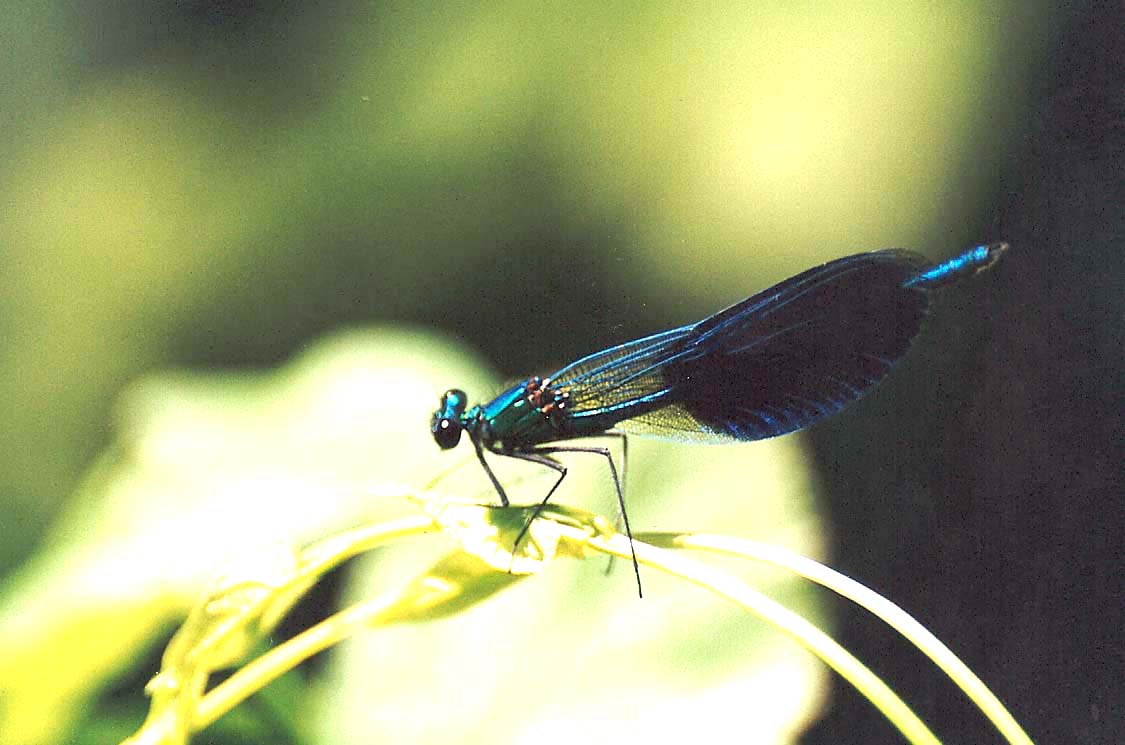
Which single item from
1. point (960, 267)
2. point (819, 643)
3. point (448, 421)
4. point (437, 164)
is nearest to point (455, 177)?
point (437, 164)

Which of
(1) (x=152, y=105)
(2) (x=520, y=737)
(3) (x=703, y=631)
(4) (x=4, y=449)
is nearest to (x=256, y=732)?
(2) (x=520, y=737)

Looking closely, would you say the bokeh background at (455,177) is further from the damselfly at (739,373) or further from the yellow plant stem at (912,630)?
the yellow plant stem at (912,630)

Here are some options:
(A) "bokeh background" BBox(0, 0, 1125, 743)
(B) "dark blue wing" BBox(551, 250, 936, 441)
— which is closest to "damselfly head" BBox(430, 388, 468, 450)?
(B) "dark blue wing" BBox(551, 250, 936, 441)

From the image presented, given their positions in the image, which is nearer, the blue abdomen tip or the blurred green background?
the blue abdomen tip

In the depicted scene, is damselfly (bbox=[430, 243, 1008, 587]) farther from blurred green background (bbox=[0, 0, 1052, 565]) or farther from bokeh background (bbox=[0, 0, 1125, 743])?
blurred green background (bbox=[0, 0, 1052, 565])

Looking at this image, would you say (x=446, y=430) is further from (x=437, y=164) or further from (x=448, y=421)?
(x=437, y=164)

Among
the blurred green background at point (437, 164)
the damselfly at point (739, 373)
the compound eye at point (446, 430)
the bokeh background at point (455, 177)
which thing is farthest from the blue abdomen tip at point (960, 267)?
the blurred green background at point (437, 164)

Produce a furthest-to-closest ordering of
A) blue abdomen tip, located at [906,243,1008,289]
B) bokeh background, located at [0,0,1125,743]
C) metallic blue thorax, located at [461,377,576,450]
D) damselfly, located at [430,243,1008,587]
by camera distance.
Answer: bokeh background, located at [0,0,1125,743], metallic blue thorax, located at [461,377,576,450], damselfly, located at [430,243,1008,587], blue abdomen tip, located at [906,243,1008,289]

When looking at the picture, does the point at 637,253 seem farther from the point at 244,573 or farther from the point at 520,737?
the point at 244,573
